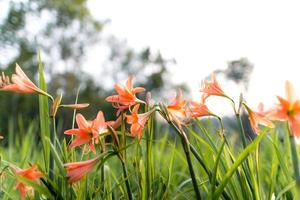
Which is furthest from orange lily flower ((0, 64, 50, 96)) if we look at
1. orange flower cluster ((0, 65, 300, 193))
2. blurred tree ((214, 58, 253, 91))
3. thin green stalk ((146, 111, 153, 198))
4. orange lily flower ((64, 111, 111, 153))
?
blurred tree ((214, 58, 253, 91))

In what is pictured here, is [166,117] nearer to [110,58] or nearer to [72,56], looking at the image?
[72,56]

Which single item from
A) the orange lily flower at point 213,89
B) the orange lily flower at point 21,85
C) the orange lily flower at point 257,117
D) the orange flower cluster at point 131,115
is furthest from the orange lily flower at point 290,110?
the orange lily flower at point 21,85

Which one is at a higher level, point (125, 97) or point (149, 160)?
point (125, 97)

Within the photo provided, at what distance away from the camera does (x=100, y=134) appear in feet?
2.52

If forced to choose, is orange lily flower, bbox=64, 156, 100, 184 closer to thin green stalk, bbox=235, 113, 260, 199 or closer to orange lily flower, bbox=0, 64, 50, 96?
orange lily flower, bbox=0, 64, 50, 96

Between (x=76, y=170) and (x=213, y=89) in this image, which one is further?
(x=213, y=89)

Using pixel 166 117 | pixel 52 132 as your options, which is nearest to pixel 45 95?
pixel 52 132

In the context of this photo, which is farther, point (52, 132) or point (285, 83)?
point (52, 132)

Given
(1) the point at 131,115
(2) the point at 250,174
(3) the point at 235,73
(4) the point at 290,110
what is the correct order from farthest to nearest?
(3) the point at 235,73 → (2) the point at 250,174 → (1) the point at 131,115 → (4) the point at 290,110

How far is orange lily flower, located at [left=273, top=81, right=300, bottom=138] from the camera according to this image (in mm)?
613

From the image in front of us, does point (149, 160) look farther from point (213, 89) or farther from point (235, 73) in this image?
point (235, 73)

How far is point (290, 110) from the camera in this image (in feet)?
2.04

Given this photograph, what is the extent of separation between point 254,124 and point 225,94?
9 centimetres

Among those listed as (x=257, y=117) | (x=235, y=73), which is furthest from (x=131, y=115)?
(x=235, y=73)
